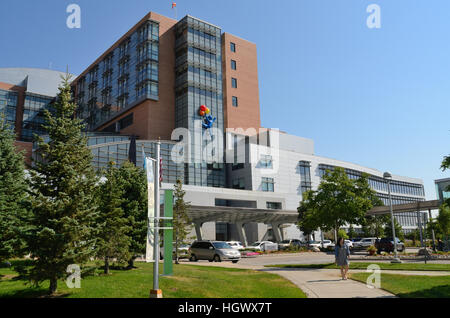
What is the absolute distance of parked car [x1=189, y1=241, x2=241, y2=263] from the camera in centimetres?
2969

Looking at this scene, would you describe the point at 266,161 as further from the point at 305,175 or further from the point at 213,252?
the point at 213,252

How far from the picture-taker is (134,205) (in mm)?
20781

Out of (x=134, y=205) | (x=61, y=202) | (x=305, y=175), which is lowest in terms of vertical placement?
(x=61, y=202)

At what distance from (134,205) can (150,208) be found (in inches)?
423

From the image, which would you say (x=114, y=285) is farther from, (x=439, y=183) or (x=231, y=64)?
(x=231, y=64)

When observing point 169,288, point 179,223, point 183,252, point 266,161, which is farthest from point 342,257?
point 266,161

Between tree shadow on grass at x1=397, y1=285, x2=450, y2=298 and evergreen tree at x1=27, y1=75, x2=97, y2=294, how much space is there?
421 inches

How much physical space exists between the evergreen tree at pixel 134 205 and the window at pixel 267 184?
56.3m

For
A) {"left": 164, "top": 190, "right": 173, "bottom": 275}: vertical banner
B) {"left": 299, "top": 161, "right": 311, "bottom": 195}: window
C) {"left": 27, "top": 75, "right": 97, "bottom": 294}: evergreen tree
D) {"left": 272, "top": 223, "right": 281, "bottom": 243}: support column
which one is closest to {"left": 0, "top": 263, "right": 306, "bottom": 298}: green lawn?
{"left": 27, "top": 75, "right": 97, "bottom": 294}: evergreen tree

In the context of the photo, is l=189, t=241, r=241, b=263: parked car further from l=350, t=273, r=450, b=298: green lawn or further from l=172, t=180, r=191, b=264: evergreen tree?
l=350, t=273, r=450, b=298: green lawn

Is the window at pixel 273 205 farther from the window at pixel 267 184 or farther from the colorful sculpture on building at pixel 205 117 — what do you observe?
the colorful sculpture on building at pixel 205 117

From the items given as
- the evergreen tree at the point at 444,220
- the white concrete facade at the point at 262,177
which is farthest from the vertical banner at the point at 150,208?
the white concrete facade at the point at 262,177

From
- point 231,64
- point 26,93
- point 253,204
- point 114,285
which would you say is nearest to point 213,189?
point 253,204
